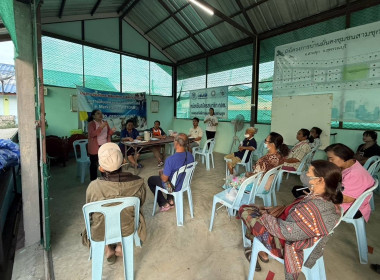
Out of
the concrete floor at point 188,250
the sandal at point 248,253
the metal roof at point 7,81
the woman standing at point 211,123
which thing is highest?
the metal roof at point 7,81

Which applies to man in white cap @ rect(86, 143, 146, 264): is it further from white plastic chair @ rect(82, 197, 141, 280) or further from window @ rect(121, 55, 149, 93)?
window @ rect(121, 55, 149, 93)

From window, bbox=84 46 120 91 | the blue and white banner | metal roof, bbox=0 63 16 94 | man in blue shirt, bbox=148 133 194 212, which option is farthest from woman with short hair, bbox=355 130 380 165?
metal roof, bbox=0 63 16 94

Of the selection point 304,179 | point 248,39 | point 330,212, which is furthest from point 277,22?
point 330,212

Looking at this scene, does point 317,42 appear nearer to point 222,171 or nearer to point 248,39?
point 248,39

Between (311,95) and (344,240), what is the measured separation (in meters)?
3.08

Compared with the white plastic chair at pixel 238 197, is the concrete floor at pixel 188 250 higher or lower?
lower

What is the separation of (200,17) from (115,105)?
3.60 meters

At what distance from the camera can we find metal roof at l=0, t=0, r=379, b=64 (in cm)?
417

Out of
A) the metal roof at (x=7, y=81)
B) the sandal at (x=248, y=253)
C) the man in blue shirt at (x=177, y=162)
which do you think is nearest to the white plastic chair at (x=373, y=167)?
the sandal at (x=248, y=253)

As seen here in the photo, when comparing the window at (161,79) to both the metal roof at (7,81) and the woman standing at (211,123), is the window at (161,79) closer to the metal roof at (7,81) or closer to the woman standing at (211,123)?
the woman standing at (211,123)

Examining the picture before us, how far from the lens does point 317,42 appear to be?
415cm

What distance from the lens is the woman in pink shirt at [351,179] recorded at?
5.28 feet

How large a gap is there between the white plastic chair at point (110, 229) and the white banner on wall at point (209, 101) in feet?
17.2

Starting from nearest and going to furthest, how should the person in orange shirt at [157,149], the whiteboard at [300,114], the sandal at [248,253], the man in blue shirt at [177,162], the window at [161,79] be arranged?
the sandal at [248,253] < the man in blue shirt at [177,162] < the whiteboard at [300,114] < the person in orange shirt at [157,149] < the window at [161,79]
